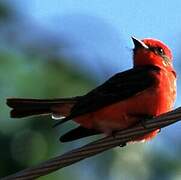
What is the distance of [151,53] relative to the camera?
629 centimetres

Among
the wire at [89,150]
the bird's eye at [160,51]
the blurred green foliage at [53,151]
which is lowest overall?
the blurred green foliage at [53,151]

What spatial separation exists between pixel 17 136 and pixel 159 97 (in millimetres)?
2676

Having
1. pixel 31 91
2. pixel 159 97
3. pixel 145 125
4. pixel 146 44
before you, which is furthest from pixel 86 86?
pixel 145 125

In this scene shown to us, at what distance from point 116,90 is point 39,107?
0.55 m

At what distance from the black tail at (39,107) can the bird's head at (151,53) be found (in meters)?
0.63

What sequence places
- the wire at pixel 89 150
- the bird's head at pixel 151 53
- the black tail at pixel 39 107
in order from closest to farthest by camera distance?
1. the wire at pixel 89 150
2. the black tail at pixel 39 107
3. the bird's head at pixel 151 53

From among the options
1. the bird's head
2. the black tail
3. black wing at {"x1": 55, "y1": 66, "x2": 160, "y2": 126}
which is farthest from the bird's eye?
the black tail

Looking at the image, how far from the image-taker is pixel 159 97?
5.64 metres

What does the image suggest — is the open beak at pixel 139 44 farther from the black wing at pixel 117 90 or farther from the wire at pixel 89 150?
the wire at pixel 89 150

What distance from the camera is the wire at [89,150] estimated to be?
172 inches

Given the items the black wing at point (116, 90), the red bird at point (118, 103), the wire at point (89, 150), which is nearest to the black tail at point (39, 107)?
the red bird at point (118, 103)

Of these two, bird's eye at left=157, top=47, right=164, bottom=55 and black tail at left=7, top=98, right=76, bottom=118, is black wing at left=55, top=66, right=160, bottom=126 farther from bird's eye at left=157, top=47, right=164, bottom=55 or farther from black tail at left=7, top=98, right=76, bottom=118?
bird's eye at left=157, top=47, right=164, bottom=55

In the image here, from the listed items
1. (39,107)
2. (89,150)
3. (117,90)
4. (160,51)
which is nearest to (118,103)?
(117,90)

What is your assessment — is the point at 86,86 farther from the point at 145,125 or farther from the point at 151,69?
the point at 145,125
